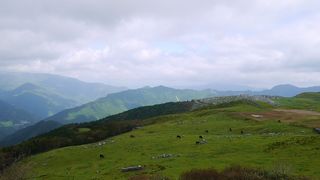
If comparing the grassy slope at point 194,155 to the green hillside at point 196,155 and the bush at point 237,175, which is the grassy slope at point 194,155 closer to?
the green hillside at point 196,155

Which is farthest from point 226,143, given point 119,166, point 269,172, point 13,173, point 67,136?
point 67,136

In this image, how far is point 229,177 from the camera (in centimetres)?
3038

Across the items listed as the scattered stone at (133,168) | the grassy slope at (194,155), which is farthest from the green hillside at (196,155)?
the scattered stone at (133,168)

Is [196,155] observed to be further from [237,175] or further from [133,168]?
[237,175]

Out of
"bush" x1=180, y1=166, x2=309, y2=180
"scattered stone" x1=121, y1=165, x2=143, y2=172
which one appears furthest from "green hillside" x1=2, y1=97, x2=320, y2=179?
"bush" x1=180, y1=166, x2=309, y2=180

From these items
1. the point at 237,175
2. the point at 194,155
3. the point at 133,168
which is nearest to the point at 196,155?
the point at 194,155

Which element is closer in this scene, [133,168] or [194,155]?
[133,168]

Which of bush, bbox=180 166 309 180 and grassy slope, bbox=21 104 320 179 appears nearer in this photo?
bush, bbox=180 166 309 180

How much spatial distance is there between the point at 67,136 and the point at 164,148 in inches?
2397

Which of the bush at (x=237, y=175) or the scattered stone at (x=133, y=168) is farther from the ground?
the bush at (x=237, y=175)

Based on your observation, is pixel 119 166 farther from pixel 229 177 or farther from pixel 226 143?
pixel 229 177

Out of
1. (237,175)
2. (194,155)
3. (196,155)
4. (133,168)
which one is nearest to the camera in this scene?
(237,175)

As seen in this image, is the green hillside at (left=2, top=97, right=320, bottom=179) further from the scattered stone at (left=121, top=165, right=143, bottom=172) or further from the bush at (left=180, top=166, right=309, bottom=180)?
the bush at (left=180, top=166, right=309, bottom=180)

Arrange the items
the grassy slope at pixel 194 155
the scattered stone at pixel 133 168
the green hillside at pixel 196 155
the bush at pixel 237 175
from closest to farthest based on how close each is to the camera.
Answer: the bush at pixel 237 175
the green hillside at pixel 196 155
the grassy slope at pixel 194 155
the scattered stone at pixel 133 168
